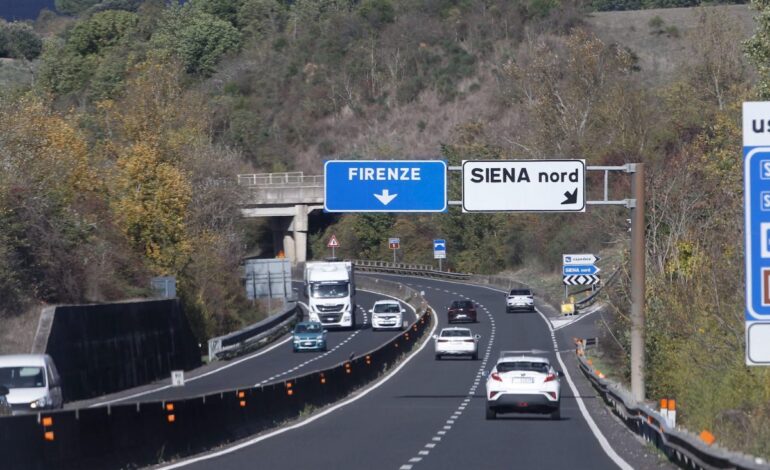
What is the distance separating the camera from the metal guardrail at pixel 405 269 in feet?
345

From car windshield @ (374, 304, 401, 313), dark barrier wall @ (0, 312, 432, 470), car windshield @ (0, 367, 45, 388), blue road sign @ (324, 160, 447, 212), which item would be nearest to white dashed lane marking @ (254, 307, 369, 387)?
car windshield @ (374, 304, 401, 313)

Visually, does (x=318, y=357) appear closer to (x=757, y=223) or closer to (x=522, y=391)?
(x=522, y=391)

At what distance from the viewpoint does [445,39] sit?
14912cm

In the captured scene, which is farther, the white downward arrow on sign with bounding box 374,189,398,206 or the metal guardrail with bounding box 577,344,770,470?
the white downward arrow on sign with bounding box 374,189,398,206

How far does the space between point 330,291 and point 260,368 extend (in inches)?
701

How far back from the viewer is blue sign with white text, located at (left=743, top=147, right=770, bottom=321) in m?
9.30

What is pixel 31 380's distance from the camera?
25.9 meters

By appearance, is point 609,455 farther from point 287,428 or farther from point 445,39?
point 445,39

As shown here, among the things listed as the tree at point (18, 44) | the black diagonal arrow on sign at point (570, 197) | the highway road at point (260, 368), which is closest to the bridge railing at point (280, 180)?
the highway road at point (260, 368)

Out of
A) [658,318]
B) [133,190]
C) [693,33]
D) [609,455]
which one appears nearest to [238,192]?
[133,190]

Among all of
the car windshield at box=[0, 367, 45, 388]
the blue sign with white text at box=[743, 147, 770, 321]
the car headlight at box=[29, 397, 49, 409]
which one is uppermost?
the blue sign with white text at box=[743, 147, 770, 321]

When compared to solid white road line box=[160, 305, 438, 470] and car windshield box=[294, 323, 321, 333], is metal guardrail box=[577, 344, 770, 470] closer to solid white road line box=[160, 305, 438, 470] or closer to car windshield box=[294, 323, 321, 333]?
solid white road line box=[160, 305, 438, 470]

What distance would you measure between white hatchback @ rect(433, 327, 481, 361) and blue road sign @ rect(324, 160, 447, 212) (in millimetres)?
26073

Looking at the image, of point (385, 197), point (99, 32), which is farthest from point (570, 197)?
point (99, 32)
